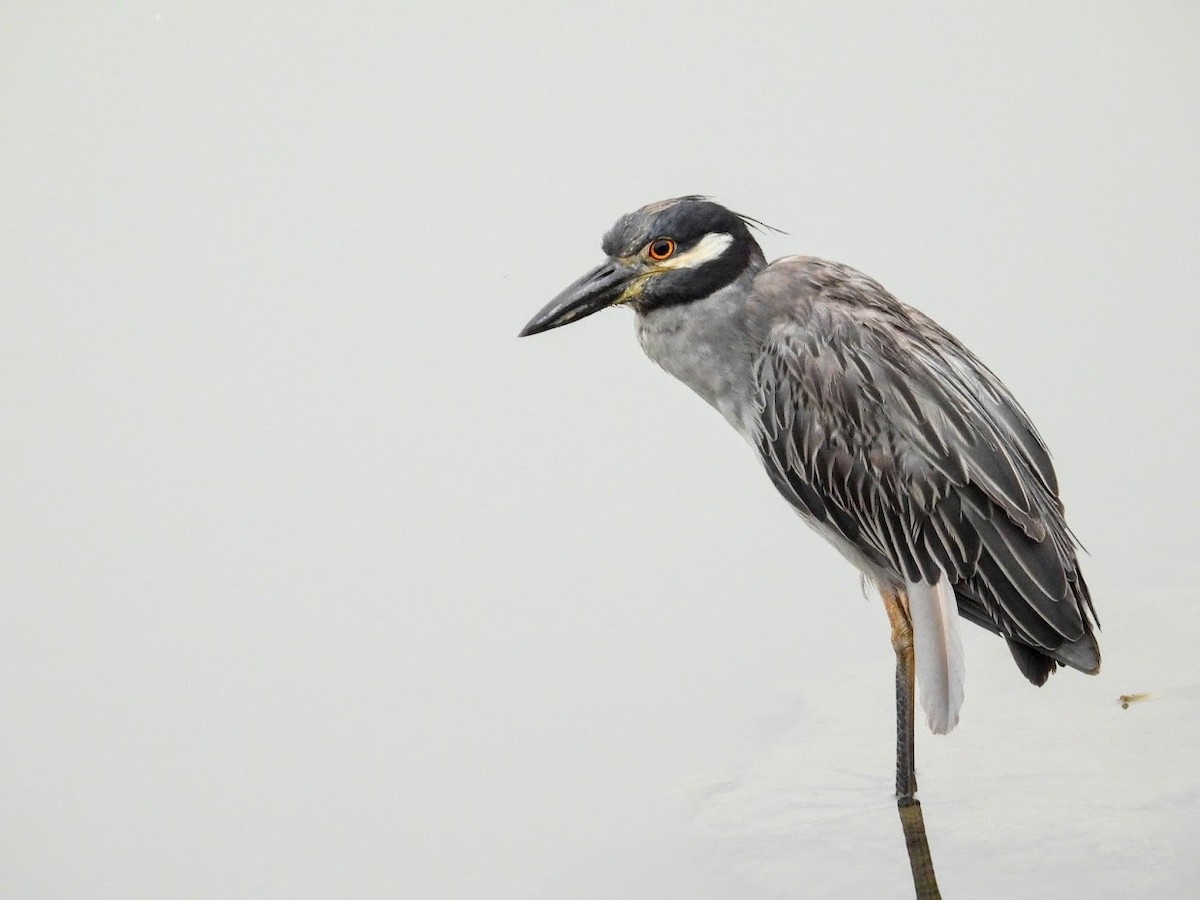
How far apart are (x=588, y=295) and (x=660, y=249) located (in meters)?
0.20

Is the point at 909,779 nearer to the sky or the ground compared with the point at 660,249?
nearer to the ground

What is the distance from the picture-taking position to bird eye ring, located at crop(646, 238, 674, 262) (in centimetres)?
342

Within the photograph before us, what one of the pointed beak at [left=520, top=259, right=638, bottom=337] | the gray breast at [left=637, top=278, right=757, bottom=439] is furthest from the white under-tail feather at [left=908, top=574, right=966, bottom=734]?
the pointed beak at [left=520, top=259, right=638, bottom=337]

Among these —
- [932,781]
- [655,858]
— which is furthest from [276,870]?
[932,781]

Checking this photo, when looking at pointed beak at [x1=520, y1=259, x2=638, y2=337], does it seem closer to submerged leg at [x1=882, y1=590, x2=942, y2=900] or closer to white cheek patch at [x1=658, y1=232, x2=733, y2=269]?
white cheek patch at [x1=658, y1=232, x2=733, y2=269]

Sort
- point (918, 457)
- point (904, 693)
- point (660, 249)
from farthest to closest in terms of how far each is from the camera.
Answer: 1. point (904, 693)
2. point (660, 249)
3. point (918, 457)

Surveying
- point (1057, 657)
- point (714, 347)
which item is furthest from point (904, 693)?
point (714, 347)

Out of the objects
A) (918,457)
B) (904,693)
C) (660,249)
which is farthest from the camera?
(904,693)

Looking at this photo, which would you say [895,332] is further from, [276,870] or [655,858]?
[276,870]

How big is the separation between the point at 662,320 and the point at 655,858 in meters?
1.52

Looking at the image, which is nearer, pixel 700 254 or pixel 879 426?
pixel 879 426

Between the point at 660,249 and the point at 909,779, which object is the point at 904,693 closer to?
the point at 909,779

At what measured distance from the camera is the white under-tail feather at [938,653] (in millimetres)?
3307

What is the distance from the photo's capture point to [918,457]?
330cm
